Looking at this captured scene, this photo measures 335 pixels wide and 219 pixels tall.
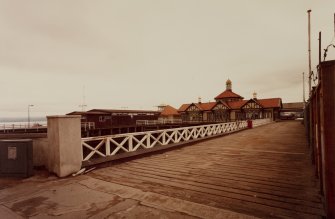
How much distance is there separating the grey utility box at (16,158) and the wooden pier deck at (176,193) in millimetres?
527

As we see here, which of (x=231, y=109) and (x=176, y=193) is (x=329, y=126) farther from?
(x=231, y=109)

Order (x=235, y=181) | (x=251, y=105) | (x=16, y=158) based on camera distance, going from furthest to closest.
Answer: (x=251, y=105) → (x=16, y=158) → (x=235, y=181)

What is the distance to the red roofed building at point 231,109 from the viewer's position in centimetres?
5200

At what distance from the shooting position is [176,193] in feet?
14.7

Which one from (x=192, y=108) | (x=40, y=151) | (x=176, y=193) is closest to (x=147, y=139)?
(x=40, y=151)

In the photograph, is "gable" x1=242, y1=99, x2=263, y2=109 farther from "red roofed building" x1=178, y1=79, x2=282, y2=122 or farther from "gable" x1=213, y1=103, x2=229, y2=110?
"gable" x1=213, y1=103, x2=229, y2=110

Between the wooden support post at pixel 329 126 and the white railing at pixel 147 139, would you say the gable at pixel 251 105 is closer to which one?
the white railing at pixel 147 139

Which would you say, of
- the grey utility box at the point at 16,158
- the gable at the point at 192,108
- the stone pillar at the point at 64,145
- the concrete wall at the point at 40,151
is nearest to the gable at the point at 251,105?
the gable at the point at 192,108

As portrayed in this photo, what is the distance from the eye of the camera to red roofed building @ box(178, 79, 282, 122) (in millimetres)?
52000

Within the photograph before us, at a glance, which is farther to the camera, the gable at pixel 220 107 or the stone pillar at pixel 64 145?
the gable at pixel 220 107

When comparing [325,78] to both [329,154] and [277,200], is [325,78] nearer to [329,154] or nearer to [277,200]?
[329,154]

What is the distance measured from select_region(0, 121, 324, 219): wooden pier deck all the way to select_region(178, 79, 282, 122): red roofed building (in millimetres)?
49499

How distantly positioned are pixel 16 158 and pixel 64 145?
135 cm

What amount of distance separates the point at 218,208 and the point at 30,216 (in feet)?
10.9
